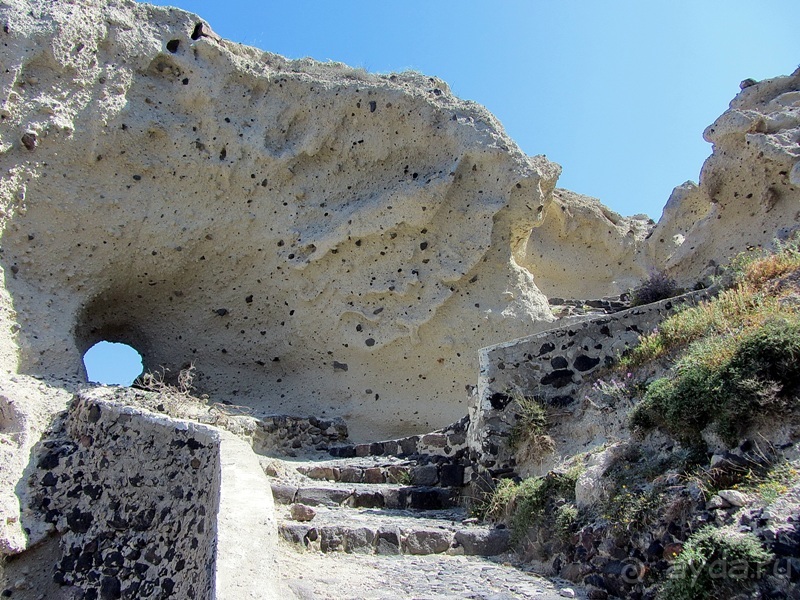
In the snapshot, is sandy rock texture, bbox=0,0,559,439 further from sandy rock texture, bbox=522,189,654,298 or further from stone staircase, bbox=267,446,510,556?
sandy rock texture, bbox=522,189,654,298

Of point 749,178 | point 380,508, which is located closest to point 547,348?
point 380,508

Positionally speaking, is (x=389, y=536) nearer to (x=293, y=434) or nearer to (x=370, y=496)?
(x=370, y=496)

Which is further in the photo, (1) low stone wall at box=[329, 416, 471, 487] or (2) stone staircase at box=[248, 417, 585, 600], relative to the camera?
(1) low stone wall at box=[329, 416, 471, 487]

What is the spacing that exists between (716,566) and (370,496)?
139 inches

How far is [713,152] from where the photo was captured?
1223cm

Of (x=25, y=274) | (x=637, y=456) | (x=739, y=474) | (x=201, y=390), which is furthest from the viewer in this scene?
(x=201, y=390)

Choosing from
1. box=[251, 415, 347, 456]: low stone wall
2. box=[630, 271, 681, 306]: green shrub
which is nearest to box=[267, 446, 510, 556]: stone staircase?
box=[251, 415, 347, 456]: low stone wall

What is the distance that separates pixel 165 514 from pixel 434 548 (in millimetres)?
1810

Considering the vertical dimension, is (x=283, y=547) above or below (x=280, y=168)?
below

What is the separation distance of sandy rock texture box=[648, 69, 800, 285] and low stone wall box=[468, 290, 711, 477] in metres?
4.82

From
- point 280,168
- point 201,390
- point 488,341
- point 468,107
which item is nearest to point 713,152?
point 468,107

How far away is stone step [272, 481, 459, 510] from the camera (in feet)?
19.5

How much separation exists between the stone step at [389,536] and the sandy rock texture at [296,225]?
15.6ft

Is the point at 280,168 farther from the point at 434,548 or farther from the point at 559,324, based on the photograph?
the point at 434,548
